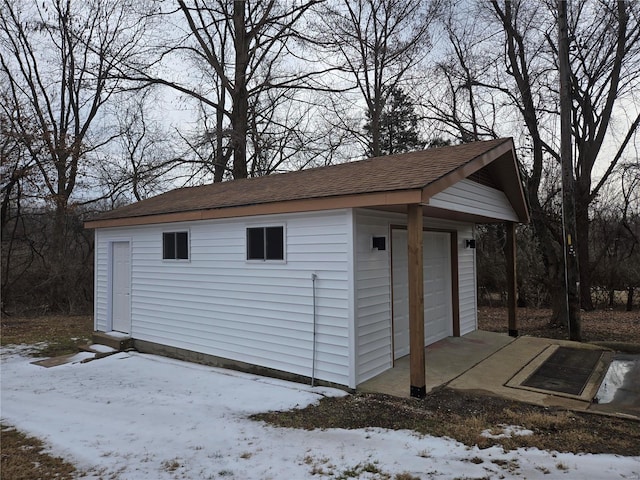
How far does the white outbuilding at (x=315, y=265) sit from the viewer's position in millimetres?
5418

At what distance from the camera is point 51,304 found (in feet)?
47.7

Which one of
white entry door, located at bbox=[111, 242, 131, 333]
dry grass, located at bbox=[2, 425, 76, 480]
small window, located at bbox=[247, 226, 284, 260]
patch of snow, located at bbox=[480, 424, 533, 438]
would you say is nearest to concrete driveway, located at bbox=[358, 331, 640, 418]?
patch of snow, located at bbox=[480, 424, 533, 438]

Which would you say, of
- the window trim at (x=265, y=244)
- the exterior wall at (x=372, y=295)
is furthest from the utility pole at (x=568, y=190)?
the window trim at (x=265, y=244)

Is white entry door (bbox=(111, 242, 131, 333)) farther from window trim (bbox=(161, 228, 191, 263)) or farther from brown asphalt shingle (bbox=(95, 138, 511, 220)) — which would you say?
window trim (bbox=(161, 228, 191, 263))

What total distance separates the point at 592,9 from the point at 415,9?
6148mm

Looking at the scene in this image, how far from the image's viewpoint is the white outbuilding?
5.42 metres

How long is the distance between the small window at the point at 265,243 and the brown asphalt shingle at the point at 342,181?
48 cm

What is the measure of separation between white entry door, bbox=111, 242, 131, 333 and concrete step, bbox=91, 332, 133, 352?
0.25 m

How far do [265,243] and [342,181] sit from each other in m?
1.50

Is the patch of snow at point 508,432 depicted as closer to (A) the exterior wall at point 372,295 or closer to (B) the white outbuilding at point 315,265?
(B) the white outbuilding at point 315,265

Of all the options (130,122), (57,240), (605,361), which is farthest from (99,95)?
(605,361)

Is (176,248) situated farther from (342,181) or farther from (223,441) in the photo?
(223,441)

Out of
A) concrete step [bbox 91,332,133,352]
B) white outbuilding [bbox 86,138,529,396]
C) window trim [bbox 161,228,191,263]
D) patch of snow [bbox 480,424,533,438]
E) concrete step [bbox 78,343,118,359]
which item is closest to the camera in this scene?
patch of snow [bbox 480,424,533,438]

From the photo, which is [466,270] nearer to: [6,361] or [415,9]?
[6,361]
